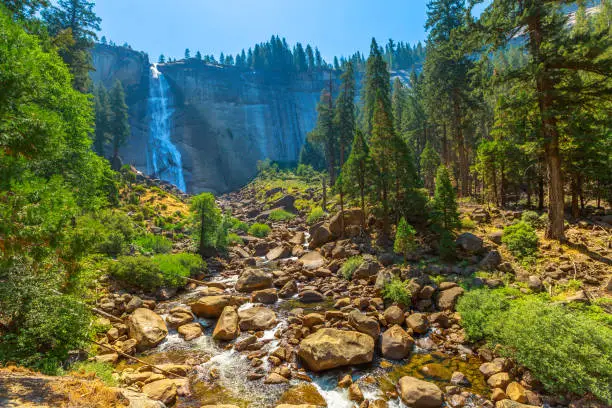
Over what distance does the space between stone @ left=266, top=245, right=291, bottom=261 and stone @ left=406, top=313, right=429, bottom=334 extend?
608 inches

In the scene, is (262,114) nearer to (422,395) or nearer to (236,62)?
(236,62)

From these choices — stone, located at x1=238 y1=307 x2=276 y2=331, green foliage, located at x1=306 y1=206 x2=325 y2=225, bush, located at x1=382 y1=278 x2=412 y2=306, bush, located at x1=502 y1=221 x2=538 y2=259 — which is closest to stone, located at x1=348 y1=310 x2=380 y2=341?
bush, located at x1=382 y1=278 x2=412 y2=306

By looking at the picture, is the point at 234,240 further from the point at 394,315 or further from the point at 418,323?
the point at 418,323

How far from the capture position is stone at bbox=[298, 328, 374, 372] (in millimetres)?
9875

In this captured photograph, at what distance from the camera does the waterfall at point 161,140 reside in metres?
74.6

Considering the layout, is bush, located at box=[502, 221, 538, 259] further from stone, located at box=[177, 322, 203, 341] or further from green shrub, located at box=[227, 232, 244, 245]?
green shrub, located at box=[227, 232, 244, 245]

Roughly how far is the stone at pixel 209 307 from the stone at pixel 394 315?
789 cm

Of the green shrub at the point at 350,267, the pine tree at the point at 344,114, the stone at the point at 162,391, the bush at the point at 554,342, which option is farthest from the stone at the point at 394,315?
the pine tree at the point at 344,114

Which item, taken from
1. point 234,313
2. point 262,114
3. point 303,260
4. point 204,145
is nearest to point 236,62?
point 262,114

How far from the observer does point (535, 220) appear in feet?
59.3

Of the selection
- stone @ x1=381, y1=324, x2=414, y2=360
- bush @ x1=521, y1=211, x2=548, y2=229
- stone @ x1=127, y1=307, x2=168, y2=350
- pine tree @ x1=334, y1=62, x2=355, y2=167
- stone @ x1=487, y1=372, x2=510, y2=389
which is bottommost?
stone @ x1=487, y1=372, x2=510, y2=389

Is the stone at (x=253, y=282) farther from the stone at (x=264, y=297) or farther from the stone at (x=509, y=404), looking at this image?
the stone at (x=509, y=404)

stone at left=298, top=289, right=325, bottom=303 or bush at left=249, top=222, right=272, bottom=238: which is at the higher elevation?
bush at left=249, top=222, right=272, bottom=238

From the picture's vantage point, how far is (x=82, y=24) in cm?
2989
